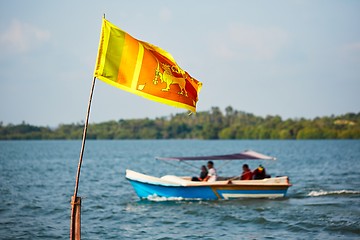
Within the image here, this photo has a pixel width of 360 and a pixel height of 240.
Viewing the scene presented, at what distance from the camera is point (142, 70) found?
11.1 meters

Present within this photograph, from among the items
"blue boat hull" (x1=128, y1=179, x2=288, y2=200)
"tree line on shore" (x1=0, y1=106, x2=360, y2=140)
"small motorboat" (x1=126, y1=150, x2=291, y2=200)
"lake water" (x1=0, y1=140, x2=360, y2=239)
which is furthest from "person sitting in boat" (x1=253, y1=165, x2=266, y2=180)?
"tree line on shore" (x1=0, y1=106, x2=360, y2=140)

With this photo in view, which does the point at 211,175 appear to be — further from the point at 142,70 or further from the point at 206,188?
the point at 142,70

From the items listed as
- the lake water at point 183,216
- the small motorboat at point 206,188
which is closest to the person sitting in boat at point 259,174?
the small motorboat at point 206,188

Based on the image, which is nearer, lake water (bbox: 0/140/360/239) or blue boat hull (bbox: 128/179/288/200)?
lake water (bbox: 0/140/360/239)

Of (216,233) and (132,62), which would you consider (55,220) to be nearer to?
(216,233)

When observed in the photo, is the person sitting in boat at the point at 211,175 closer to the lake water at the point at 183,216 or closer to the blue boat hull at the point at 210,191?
the blue boat hull at the point at 210,191

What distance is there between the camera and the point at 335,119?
174750 mm

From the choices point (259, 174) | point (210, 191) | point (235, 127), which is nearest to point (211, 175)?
point (210, 191)

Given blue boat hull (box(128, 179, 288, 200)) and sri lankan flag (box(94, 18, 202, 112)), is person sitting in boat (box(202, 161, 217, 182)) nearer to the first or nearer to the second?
blue boat hull (box(128, 179, 288, 200))

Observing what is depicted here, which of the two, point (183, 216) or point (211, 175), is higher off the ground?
point (211, 175)

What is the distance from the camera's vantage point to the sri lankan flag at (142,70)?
10641 millimetres

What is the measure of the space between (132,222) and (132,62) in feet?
38.4

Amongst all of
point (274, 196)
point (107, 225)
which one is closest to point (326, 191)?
point (274, 196)

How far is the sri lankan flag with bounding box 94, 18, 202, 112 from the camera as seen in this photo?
1064 centimetres
